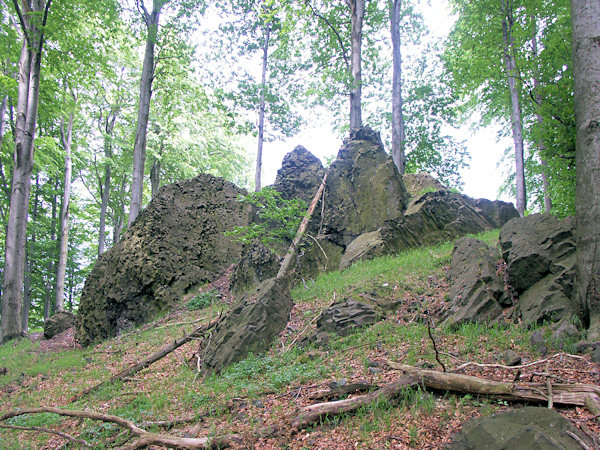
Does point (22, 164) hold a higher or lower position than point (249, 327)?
higher

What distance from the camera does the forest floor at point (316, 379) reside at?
11.1 feet

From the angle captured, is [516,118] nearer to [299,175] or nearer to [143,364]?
[299,175]

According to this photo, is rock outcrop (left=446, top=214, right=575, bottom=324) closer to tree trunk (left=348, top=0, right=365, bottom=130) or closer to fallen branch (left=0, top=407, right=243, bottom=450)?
fallen branch (left=0, top=407, right=243, bottom=450)

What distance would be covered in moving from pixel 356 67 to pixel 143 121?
30.3 ft

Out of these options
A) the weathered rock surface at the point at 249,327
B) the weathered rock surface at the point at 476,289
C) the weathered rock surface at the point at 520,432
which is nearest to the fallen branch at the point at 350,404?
the weathered rock surface at the point at 520,432

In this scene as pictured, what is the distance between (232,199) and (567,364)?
1197 centimetres

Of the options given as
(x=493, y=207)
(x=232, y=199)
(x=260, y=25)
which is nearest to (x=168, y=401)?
(x=232, y=199)

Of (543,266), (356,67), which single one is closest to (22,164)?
(356,67)

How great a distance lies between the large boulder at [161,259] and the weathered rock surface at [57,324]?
3228mm

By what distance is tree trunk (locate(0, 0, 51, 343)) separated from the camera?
12.1 meters

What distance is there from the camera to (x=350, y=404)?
3.70 metres

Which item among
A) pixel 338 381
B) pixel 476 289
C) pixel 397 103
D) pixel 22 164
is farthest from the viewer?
pixel 397 103

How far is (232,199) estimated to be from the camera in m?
14.1

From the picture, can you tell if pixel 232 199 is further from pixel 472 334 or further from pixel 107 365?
pixel 472 334
